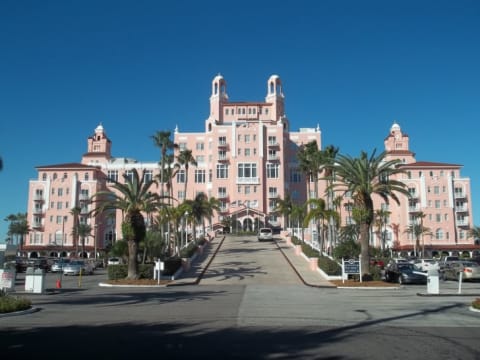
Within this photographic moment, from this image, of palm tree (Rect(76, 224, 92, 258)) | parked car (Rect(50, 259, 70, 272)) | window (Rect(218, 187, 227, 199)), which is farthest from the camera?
window (Rect(218, 187, 227, 199))

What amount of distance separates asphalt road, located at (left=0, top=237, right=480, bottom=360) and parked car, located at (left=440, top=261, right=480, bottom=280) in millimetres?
15434

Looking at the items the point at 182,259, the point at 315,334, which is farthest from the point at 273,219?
the point at 315,334

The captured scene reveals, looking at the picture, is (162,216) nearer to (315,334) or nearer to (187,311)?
(187,311)

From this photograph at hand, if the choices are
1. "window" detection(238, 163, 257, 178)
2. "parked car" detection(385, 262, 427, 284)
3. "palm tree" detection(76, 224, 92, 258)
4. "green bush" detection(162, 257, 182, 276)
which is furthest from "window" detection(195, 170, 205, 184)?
"parked car" detection(385, 262, 427, 284)

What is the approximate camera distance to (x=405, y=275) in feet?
108

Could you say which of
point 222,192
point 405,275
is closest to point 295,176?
point 222,192

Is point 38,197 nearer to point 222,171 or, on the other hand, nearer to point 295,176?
point 222,171

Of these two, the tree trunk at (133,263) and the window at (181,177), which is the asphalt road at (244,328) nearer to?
the tree trunk at (133,263)

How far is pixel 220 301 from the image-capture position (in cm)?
2025

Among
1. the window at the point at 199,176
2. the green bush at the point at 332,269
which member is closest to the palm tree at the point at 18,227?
the window at the point at 199,176

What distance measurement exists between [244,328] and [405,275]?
22730 mm

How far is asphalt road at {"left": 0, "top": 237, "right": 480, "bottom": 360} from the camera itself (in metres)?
10.1

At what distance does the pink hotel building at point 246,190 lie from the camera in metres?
92.0

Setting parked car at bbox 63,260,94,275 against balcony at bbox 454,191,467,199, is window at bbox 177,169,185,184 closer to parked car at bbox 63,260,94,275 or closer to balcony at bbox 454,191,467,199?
parked car at bbox 63,260,94,275
